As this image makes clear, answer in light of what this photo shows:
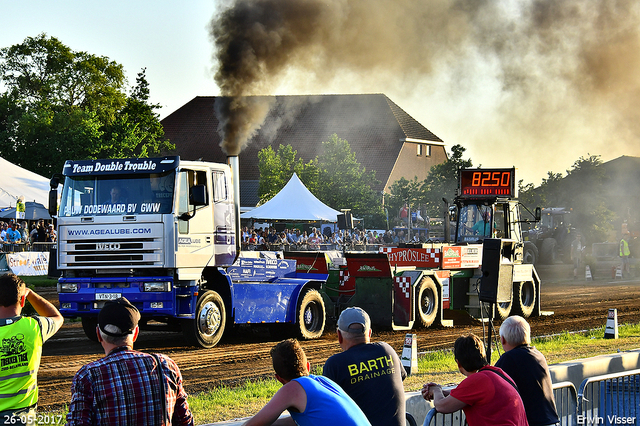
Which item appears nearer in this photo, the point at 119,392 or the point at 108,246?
the point at 119,392

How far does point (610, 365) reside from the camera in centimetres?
990

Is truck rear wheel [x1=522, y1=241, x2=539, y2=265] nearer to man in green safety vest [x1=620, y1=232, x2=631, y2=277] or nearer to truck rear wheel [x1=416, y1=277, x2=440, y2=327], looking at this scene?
man in green safety vest [x1=620, y1=232, x2=631, y2=277]

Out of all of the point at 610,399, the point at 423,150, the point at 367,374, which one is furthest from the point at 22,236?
the point at 423,150

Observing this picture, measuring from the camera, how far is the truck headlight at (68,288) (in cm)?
1219

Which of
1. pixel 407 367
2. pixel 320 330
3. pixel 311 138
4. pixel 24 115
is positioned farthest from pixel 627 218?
pixel 407 367

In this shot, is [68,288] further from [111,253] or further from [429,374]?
[429,374]

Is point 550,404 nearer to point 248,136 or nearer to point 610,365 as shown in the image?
point 610,365

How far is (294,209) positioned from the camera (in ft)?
115

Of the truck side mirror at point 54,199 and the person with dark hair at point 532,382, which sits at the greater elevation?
the truck side mirror at point 54,199

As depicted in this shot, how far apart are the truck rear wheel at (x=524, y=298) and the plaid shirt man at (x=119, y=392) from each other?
15.4m

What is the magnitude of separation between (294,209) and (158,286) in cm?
2316

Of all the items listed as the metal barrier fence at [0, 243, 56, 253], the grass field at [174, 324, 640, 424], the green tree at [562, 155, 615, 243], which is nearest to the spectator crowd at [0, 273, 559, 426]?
the grass field at [174, 324, 640, 424]

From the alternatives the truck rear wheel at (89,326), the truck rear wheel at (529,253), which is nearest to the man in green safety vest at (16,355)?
the truck rear wheel at (89,326)

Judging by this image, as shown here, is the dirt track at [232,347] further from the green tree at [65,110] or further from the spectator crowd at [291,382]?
the green tree at [65,110]
